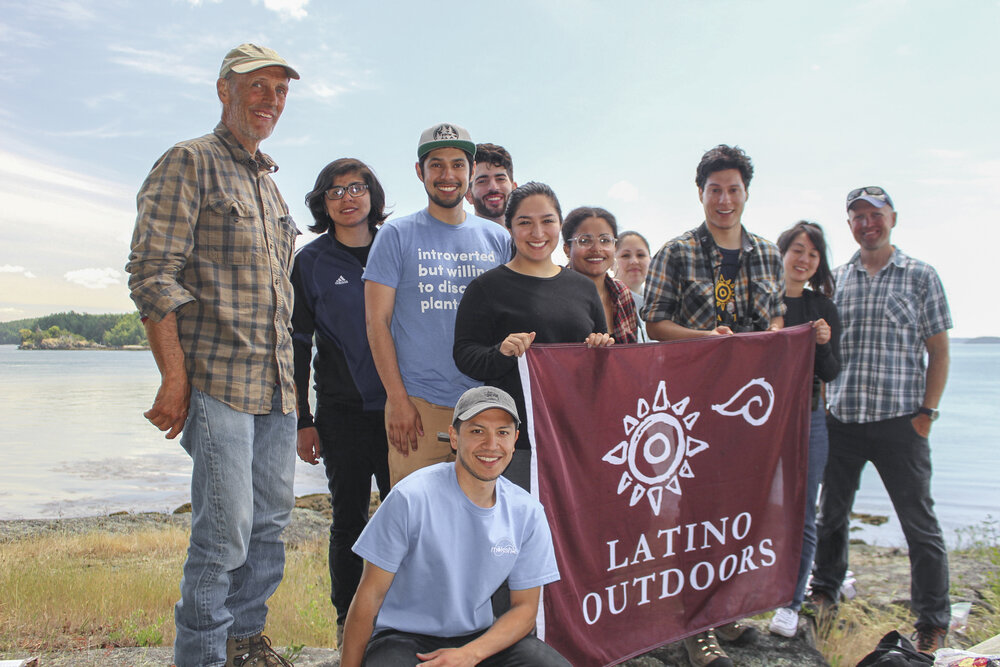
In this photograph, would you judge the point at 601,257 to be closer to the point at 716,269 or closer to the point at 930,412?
the point at 716,269

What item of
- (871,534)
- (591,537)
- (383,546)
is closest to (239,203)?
(383,546)

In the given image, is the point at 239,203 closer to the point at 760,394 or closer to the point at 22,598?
the point at 760,394

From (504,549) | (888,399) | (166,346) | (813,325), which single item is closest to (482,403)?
(504,549)

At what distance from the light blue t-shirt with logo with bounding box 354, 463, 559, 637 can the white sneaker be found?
231cm

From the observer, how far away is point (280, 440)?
3.05 m

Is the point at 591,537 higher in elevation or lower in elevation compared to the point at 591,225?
lower

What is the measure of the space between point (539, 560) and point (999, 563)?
7383 millimetres

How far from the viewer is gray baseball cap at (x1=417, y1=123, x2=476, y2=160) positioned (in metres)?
3.41

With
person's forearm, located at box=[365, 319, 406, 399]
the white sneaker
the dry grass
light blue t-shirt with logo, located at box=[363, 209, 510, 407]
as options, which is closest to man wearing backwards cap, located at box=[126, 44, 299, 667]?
person's forearm, located at box=[365, 319, 406, 399]

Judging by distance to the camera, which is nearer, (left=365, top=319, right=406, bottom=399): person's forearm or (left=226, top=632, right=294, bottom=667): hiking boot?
(left=226, top=632, right=294, bottom=667): hiking boot

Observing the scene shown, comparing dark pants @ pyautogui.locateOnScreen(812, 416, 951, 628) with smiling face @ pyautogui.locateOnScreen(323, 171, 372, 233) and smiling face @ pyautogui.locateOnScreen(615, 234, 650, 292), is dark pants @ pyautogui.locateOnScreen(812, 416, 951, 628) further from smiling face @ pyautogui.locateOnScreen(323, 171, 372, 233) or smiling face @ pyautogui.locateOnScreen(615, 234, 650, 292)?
smiling face @ pyautogui.locateOnScreen(323, 171, 372, 233)

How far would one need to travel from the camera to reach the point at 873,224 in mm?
4621

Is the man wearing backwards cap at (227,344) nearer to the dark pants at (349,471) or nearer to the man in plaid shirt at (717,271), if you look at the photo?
the dark pants at (349,471)

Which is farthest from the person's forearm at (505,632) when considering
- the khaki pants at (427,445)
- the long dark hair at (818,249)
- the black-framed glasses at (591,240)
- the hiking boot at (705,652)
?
the long dark hair at (818,249)
